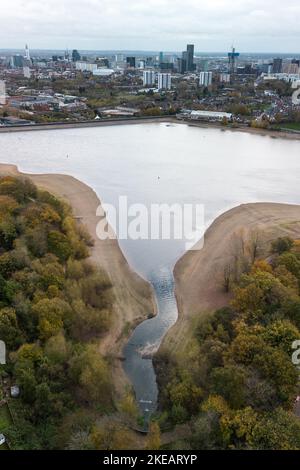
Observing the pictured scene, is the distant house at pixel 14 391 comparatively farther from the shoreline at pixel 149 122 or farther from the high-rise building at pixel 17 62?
the high-rise building at pixel 17 62

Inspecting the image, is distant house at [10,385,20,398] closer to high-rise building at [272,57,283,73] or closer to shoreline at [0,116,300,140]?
shoreline at [0,116,300,140]

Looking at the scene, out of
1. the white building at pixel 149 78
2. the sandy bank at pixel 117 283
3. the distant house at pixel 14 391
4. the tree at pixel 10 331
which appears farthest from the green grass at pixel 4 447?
the white building at pixel 149 78

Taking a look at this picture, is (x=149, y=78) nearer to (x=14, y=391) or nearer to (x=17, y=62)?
(x=17, y=62)

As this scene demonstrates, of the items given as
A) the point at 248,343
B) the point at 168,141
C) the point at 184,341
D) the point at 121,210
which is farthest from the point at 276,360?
the point at 168,141

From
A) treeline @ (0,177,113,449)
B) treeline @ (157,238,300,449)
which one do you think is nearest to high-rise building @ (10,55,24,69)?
treeline @ (0,177,113,449)

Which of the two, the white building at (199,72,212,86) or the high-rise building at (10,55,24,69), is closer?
the white building at (199,72,212,86)

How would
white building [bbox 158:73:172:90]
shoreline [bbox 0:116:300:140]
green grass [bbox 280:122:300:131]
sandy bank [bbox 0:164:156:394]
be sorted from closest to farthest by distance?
sandy bank [bbox 0:164:156:394], shoreline [bbox 0:116:300:140], green grass [bbox 280:122:300:131], white building [bbox 158:73:172:90]

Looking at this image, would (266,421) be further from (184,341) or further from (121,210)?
(121,210)
